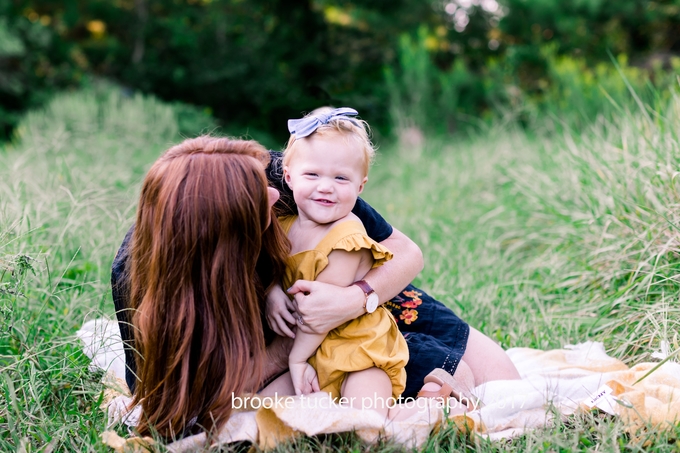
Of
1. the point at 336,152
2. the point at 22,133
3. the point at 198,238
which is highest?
the point at 336,152

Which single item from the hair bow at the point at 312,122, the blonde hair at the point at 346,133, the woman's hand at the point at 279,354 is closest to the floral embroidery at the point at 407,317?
the woman's hand at the point at 279,354

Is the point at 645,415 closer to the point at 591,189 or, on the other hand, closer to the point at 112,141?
the point at 591,189

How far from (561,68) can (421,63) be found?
7.10ft

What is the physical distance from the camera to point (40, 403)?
205cm

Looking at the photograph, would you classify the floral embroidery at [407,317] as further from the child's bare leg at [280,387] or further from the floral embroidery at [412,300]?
the child's bare leg at [280,387]

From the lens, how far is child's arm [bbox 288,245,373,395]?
1.92 m

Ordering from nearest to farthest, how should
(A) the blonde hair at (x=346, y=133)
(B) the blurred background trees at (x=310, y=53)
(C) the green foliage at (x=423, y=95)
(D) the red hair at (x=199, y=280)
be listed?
(D) the red hair at (x=199, y=280), (A) the blonde hair at (x=346, y=133), (C) the green foliage at (x=423, y=95), (B) the blurred background trees at (x=310, y=53)

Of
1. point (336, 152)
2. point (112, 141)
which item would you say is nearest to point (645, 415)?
point (336, 152)

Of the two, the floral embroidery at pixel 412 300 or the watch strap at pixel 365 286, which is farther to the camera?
the floral embroidery at pixel 412 300

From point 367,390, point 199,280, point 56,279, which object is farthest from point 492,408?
Answer: point 56,279

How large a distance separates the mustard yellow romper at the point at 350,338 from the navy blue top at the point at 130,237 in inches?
7.5

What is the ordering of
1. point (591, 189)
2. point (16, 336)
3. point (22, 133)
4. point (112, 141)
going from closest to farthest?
1. point (16, 336)
2. point (591, 189)
3. point (112, 141)
4. point (22, 133)

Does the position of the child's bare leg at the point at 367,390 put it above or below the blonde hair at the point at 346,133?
below

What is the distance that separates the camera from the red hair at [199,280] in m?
1.72
